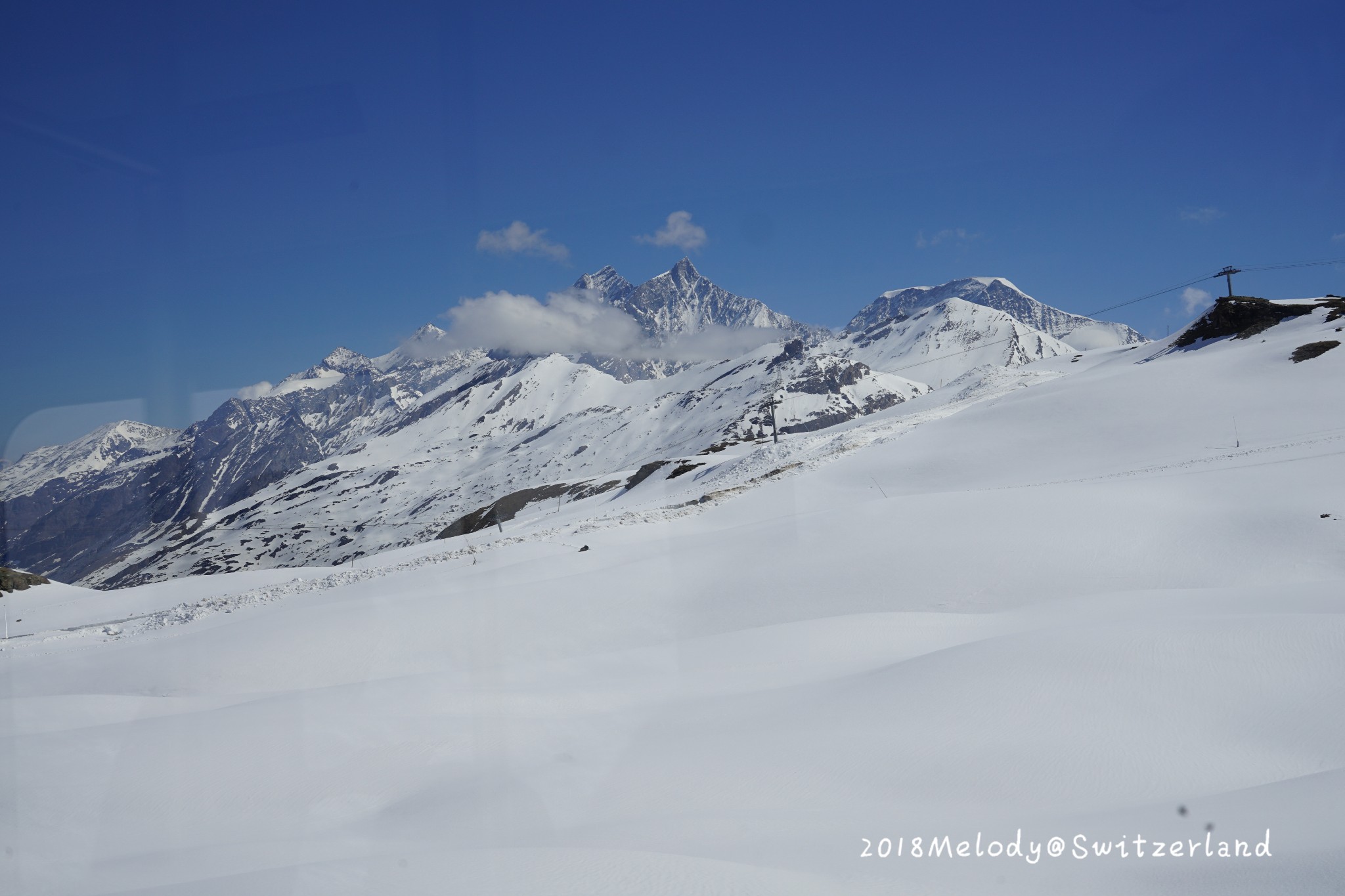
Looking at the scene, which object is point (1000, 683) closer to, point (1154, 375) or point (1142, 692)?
point (1142, 692)

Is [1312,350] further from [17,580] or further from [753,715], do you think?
[17,580]

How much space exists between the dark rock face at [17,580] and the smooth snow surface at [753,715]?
17652 mm

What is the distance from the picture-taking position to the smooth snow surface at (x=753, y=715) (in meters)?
4.91

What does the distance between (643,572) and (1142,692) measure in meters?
10.3

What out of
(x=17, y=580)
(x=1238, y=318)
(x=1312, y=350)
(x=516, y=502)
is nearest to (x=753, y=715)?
(x=17, y=580)

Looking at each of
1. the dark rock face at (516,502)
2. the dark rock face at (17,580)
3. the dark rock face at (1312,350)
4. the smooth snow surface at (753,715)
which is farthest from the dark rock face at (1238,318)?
the dark rock face at (17,580)

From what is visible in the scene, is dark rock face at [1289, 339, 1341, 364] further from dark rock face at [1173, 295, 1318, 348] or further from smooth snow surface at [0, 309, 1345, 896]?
smooth snow surface at [0, 309, 1345, 896]

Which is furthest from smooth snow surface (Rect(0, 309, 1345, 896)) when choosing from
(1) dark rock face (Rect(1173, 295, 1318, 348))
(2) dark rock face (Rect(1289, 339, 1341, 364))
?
(1) dark rock face (Rect(1173, 295, 1318, 348))

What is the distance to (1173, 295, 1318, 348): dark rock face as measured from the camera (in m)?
41.8

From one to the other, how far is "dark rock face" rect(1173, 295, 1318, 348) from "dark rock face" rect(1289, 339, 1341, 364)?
6.47 meters

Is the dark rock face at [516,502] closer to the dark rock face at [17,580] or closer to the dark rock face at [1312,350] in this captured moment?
the dark rock face at [17,580]

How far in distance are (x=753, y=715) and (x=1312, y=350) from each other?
137ft

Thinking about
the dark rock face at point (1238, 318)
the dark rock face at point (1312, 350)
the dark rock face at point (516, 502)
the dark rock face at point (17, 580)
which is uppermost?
the dark rock face at point (1238, 318)

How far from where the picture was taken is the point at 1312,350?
3434cm
